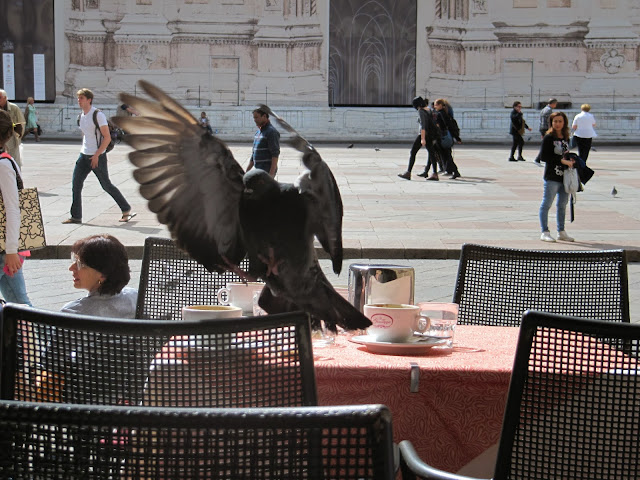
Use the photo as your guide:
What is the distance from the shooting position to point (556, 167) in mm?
9578

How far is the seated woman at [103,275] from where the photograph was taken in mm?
3359

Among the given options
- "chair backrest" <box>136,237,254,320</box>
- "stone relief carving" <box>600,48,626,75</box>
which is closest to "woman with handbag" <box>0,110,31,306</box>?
"chair backrest" <box>136,237,254,320</box>

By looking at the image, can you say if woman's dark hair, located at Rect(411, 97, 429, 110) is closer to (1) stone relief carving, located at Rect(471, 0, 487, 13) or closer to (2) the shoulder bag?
(2) the shoulder bag

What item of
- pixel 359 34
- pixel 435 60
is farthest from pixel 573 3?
pixel 359 34

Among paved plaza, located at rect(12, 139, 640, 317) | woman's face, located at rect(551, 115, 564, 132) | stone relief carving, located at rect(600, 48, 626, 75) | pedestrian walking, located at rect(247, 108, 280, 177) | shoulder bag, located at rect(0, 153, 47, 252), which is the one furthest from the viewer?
stone relief carving, located at rect(600, 48, 626, 75)

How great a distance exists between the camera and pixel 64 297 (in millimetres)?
7211

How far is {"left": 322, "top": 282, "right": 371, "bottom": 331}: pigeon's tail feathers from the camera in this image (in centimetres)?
230

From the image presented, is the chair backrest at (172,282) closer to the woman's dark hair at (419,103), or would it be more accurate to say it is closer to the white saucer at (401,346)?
the white saucer at (401,346)

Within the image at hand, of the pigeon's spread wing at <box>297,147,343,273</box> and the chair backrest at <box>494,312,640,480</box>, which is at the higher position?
the pigeon's spread wing at <box>297,147,343,273</box>

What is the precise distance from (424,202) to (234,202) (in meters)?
10.5

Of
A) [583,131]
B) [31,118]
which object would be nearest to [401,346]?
[583,131]

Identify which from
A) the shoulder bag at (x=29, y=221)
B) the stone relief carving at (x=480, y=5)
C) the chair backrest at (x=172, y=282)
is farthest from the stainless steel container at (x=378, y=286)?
the stone relief carving at (x=480, y=5)

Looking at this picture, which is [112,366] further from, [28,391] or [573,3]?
[573,3]

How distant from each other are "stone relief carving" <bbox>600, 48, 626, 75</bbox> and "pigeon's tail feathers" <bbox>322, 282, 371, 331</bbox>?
28.5 metres
